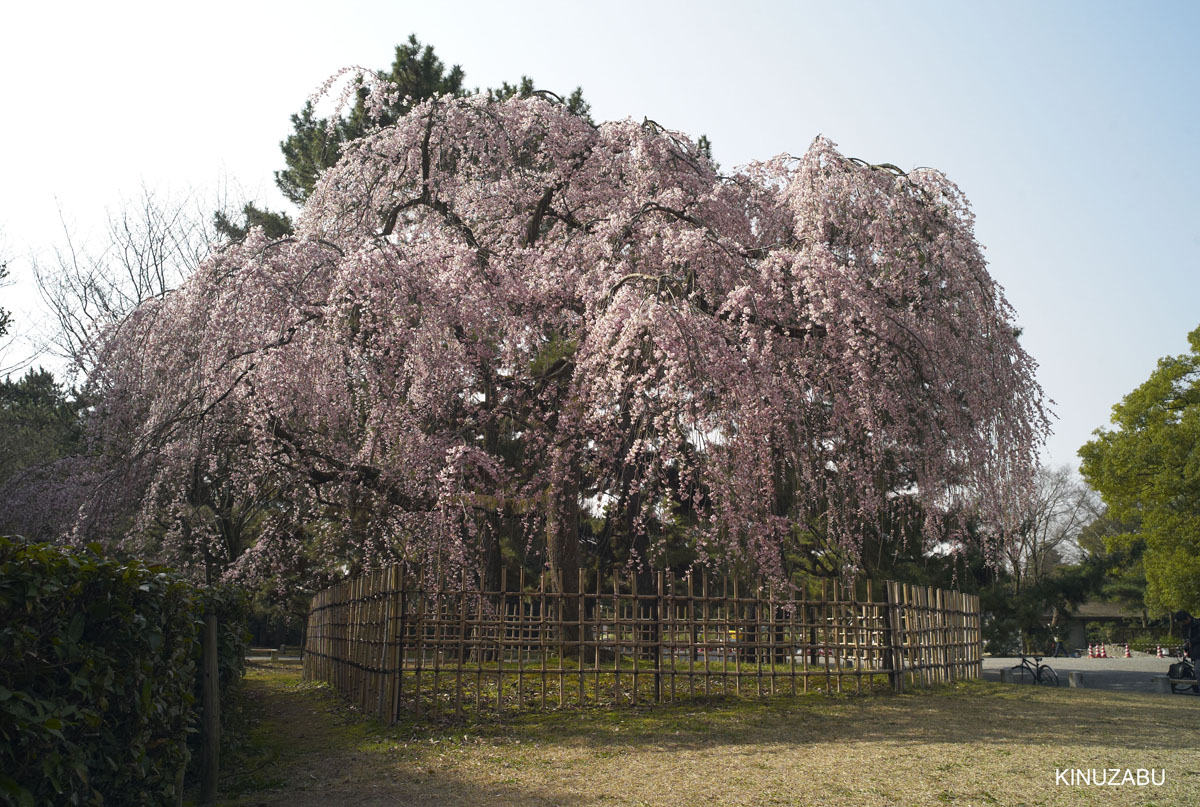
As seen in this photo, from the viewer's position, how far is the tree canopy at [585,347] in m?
7.59

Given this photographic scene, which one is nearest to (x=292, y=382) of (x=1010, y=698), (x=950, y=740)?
(x=950, y=740)

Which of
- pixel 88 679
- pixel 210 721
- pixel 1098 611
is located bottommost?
pixel 1098 611

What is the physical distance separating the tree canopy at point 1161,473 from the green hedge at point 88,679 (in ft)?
69.4

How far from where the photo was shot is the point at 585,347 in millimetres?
8094

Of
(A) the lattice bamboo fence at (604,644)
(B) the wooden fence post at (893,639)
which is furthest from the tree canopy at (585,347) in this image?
(B) the wooden fence post at (893,639)

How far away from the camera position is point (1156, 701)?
965cm

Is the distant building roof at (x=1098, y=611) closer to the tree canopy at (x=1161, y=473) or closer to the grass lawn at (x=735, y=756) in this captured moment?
the tree canopy at (x=1161, y=473)

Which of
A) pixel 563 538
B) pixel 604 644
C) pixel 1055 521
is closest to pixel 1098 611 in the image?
pixel 1055 521

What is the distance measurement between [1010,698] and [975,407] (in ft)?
11.6

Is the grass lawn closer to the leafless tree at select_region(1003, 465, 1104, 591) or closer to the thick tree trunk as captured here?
the thick tree trunk

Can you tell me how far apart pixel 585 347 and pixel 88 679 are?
566 cm

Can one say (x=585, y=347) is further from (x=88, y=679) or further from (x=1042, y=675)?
(x=1042, y=675)

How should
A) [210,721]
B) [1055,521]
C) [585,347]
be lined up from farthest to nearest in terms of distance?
[1055,521] → [585,347] → [210,721]

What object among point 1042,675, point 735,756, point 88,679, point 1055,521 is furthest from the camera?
point 1055,521
